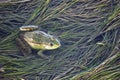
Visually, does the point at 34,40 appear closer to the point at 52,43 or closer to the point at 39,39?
the point at 39,39

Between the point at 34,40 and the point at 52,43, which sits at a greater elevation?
the point at 34,40

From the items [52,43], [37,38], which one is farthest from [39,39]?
[52,43]

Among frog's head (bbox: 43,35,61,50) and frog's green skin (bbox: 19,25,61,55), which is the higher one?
frog's green skin (bbox: 19,25,61,55)

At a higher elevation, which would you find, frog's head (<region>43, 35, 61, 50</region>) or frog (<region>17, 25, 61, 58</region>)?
frog (<region>17, 25, 61, 58</region>)

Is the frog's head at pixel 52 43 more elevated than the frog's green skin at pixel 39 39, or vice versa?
the frog's green skin at pixel 39 39

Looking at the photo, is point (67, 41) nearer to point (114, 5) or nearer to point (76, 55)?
point (76, 55)
